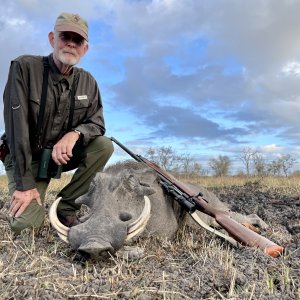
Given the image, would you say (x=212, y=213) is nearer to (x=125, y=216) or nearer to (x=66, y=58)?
(x=125, y=216)

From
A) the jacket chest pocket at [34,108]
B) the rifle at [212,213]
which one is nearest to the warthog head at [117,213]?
the rifle at [212,213]

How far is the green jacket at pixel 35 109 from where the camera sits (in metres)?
4.82

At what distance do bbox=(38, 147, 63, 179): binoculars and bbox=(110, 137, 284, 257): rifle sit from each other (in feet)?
2.81

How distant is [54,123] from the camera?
208 inches

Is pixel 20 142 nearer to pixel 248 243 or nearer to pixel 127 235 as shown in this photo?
pixel 127 235

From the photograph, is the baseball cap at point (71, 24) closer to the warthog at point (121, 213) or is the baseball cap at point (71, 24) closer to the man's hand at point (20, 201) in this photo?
the warthog at point (121, 213)

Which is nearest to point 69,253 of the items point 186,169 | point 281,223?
point 281,223

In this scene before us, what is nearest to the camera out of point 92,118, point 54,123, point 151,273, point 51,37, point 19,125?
point 151,273

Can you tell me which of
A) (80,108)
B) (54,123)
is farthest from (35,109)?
(80,108)

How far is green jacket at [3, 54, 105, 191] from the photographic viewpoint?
4816 millimetres

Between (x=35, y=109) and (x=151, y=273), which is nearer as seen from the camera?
(x=151, y=273)

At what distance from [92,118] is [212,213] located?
195cm

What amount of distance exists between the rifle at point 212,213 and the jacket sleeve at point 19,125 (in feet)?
4.38

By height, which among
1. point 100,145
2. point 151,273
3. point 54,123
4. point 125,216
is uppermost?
point 54,123
